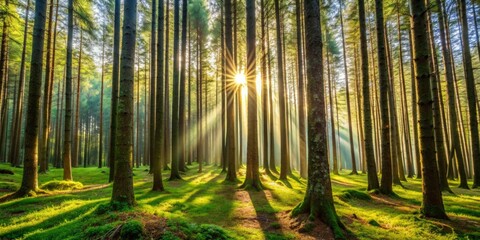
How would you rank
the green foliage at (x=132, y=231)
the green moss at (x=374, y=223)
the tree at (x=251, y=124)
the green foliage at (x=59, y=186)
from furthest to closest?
the tree at (x=251, y=124)
the green foliage at (x=59, y=186)
the green moss at (x=374, y=223)
the green foliage at (x=132, y=231)

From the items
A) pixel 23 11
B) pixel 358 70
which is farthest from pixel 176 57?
pixel 358 70

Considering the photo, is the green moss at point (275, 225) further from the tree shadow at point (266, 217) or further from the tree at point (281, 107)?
the tree at point (281, 107)

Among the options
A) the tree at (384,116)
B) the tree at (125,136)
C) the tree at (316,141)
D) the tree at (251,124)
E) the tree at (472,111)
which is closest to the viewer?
the tree at (316,141)

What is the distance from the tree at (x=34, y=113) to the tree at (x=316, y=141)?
8.67m

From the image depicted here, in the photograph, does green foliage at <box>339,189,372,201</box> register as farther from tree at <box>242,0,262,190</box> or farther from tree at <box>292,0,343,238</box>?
tree at <box>292,0,343,238</box>

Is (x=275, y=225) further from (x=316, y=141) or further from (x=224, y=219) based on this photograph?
(x=316, y=141)

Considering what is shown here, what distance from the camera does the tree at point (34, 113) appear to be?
770 cm

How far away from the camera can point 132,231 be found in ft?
10.9

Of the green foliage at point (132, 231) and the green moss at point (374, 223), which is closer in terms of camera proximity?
the green foliage at point (132, 231)

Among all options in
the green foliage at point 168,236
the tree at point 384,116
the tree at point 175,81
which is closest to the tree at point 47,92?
the tree at point 175,81

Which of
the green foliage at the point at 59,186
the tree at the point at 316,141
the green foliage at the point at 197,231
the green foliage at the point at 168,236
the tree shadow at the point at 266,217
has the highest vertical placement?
the tree at the point at 316,141

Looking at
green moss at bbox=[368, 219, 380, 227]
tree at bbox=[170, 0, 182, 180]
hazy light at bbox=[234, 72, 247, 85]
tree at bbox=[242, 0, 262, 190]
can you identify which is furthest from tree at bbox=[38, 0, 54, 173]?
green moss at bbox=[368, 219, 380, 227]

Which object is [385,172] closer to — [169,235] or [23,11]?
[169,235]

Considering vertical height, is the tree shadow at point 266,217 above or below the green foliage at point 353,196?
above
